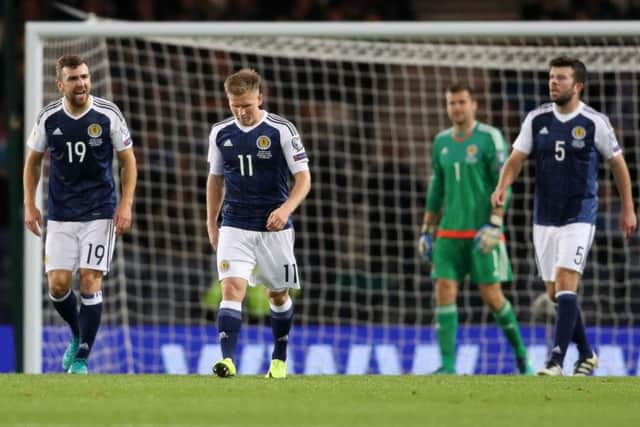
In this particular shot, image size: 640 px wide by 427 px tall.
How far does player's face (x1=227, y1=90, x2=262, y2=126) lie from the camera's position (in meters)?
9.28

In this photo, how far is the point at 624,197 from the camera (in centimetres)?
1067

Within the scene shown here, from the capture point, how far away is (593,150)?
10.8 meters

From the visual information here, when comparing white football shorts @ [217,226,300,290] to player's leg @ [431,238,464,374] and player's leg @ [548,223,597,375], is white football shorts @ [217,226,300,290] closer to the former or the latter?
player's leg @ [548,223,597,375]

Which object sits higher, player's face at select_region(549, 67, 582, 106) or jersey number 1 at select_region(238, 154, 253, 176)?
player's face at select_region(549, 67, 582, 106)

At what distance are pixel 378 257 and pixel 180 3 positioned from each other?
5083 millimetres

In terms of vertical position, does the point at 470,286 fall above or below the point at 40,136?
below

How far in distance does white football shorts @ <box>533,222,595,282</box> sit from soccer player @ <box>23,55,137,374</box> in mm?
2769

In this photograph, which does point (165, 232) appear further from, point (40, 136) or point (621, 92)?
point (40, 136)

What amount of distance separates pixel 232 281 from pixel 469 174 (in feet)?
10.7

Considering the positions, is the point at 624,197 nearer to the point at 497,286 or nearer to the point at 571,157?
the point at 571,157

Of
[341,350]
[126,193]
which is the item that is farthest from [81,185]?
[341,350]

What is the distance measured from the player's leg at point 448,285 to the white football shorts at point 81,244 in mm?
2992

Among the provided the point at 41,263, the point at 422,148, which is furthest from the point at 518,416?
the point at 422,148

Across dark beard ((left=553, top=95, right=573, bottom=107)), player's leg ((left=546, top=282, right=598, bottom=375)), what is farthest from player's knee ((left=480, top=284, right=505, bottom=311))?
dark beard ((left=553, top=95, right=573, bottom=107))
